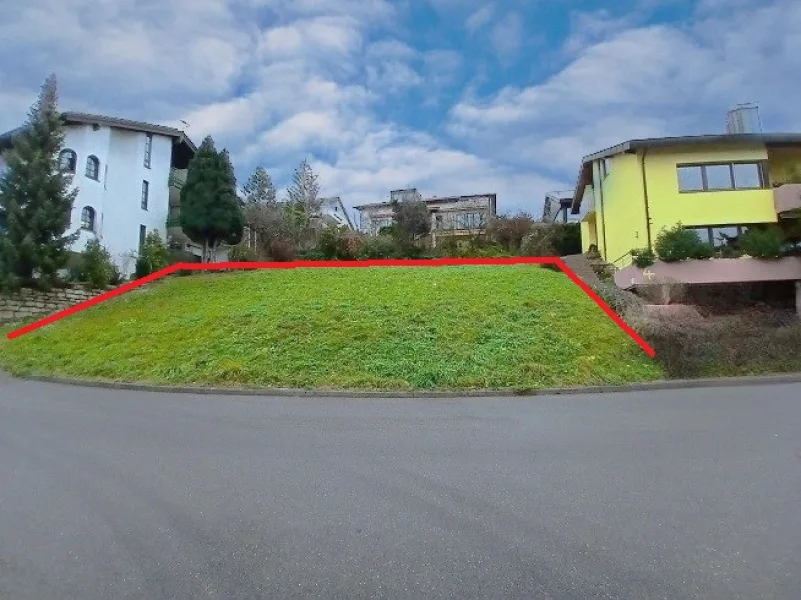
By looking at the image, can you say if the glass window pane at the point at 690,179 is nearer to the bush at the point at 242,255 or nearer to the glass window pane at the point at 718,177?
the glass window pane at the point at 718,177

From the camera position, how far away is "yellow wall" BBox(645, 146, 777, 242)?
59.2 ft

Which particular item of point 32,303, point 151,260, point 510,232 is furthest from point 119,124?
point 510,232

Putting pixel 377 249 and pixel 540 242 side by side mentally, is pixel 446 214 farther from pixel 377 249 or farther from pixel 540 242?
pixel 377 249

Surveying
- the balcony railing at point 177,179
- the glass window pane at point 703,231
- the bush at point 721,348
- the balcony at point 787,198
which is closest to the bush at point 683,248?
the glass window pane at point 703,231

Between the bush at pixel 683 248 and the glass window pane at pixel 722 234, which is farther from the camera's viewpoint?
the glass window pane at pixel 722 234

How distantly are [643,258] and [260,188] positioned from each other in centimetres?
3146

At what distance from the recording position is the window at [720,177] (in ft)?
60.7

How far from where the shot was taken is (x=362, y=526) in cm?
371

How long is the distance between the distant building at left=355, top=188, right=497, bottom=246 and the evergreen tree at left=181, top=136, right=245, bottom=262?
8563 millimetres

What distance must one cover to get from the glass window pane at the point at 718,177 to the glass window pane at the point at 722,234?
56.3 inches

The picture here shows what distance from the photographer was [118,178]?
86.9 feet

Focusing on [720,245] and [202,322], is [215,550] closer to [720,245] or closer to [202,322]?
[202,322]

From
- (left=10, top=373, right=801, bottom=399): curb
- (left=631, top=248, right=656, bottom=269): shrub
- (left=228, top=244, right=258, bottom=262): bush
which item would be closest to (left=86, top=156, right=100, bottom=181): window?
(left=228, top=244, right=258, bottom=262): bush

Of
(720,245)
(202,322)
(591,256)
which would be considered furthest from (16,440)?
(591,256)
